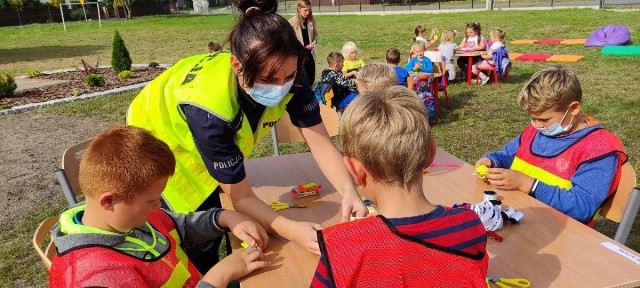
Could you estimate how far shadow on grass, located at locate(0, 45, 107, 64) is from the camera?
16391 millimetres

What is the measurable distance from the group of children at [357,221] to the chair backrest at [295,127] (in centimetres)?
151

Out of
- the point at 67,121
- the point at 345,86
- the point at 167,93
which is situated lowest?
the point at 67,121

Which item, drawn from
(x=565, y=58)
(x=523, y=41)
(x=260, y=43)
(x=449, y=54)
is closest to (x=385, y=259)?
(x=260, y=43)

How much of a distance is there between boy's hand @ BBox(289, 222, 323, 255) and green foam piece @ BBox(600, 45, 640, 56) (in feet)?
35.4

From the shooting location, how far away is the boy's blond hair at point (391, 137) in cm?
122

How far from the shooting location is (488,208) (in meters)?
1.88

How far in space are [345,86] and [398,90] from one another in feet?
Answer: 16.2

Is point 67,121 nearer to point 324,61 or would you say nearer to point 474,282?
point 324,61

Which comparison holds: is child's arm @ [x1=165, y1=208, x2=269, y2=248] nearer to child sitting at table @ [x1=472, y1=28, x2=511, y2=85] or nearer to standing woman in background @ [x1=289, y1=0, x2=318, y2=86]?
standing woman in background @ [x1=289, y1=0, x2=318, y2=86]

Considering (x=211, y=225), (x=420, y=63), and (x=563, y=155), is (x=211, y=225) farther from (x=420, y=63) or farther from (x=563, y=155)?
(x=420, y=63)

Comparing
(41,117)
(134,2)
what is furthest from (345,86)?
(134,2)

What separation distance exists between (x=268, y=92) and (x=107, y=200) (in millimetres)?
711

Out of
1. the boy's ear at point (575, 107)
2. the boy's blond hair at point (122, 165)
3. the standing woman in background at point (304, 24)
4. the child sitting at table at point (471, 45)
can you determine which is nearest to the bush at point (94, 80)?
the standing woman in background at point (304, 24)

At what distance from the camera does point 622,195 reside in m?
2.14
